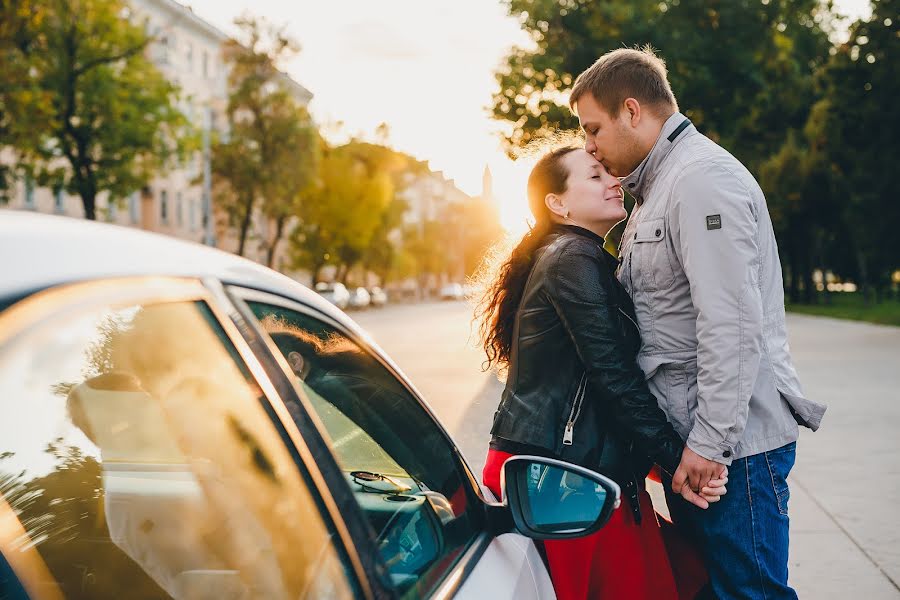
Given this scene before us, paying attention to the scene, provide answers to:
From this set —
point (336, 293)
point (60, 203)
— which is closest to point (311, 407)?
point (60, 203)

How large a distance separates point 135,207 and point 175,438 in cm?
5176

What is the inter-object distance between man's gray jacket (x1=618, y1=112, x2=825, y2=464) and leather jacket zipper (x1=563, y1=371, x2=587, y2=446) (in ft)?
0.62

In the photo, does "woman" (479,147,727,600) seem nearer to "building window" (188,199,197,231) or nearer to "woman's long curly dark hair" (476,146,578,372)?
"woman's long curly dark hair" (476,146,578,372)

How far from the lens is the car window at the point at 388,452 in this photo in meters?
Answer: 1.74

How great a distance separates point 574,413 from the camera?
2.67m

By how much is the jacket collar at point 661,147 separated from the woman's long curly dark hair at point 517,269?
0.79 ft

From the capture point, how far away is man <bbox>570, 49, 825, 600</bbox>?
2.52 meters

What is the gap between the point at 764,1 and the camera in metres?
23.9

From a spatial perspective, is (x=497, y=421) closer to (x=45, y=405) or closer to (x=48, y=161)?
(x=45, y=405)

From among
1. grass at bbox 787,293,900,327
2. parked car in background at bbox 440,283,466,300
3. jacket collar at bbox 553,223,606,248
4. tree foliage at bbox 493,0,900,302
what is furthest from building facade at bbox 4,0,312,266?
jacket collar at bbox 553,223,606,248

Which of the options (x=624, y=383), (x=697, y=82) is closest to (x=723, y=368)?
(x=624, y=383)

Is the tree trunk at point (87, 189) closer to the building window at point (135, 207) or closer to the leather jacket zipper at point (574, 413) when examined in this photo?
the building window at point (135, 207)

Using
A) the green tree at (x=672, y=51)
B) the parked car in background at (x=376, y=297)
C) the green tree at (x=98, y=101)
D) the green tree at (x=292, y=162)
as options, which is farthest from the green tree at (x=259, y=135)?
the parked car in background at (x=376, y=297)

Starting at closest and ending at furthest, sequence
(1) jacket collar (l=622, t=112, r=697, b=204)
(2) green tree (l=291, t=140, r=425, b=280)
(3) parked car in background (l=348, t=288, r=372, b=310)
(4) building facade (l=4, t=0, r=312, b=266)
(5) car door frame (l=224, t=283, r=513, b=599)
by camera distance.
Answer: (5) car door frame (l=224, t=283, r=513, b=599)
(1) jacket collar (l=622, t=112, r=697, b=204)
(4) building facade (l=4, t=0, r=312, b=266)
(2) green tree (l=291, t=140, r=425, b=280)
(3) parked car in background (l=348, t=288, r=372, b=310)
